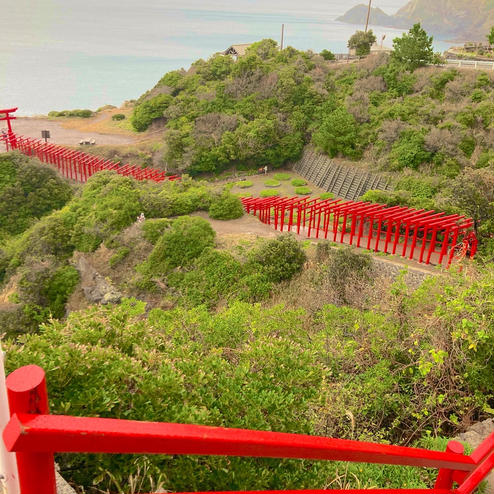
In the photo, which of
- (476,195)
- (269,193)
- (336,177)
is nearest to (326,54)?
(336,177)

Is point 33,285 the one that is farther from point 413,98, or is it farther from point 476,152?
point 413,98

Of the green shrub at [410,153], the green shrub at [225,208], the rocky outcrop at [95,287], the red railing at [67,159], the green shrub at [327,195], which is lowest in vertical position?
the rocky outcrop at [95,287]

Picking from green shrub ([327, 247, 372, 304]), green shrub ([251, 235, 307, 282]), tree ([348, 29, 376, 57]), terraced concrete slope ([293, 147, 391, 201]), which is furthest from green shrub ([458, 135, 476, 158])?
tree ([348, 29, 376, 57])

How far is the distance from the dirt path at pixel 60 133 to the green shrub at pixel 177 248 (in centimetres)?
2097

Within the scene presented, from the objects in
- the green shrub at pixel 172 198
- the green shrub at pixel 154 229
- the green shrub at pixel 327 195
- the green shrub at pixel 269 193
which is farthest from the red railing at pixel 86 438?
the green shrub at pixel 269 193

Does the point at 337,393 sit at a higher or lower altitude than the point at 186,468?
lower

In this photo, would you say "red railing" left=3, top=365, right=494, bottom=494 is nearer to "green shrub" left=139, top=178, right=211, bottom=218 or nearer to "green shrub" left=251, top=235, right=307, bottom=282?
"green shrub" left=251, top=235, right=307, bottom=282

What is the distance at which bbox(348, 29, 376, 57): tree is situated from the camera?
3638cm

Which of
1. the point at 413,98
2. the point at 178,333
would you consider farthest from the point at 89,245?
the point at 413,98

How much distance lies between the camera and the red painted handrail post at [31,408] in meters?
1.19

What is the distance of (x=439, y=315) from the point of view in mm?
6461

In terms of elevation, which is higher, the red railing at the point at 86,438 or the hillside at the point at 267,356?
the red railing at the point at 86,438

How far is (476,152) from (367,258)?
42.5 feet

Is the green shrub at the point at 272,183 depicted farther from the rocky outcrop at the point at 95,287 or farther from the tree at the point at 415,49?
the rocky outcrop at the point at 95,287
